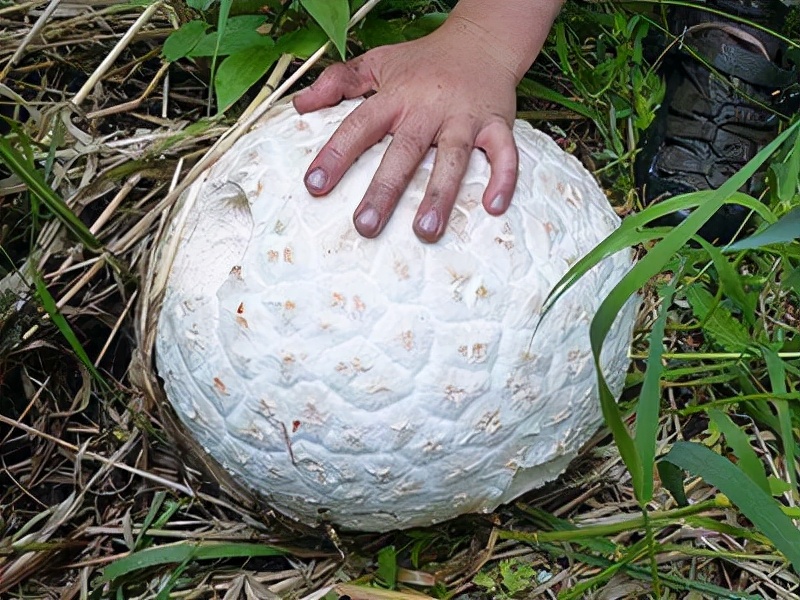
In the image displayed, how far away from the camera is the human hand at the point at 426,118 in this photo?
1.22 metres

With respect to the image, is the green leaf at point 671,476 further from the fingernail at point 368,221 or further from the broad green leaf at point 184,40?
the broad green leaf at point 184,40

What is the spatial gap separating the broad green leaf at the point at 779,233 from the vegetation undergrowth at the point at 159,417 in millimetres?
159

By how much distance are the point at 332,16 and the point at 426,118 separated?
208 millimetres

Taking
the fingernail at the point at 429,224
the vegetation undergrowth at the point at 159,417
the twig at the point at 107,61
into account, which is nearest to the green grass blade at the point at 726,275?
the vegetation undergrowth at the point at 159,417

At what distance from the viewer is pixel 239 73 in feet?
5.02

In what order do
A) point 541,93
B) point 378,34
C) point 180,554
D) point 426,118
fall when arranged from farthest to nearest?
point 541,93
point 378,34
point 180,554
point 426,118

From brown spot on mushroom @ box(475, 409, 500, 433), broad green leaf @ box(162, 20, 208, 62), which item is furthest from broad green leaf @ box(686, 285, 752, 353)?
broad green leaf @ box(162, 20, 208, 62)

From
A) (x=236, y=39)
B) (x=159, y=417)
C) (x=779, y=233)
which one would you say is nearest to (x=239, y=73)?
(x=236, y=39)

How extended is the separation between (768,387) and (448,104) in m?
0.85

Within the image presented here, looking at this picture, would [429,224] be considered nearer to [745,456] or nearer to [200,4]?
[745,456]

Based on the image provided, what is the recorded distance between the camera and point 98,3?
187 centimetres

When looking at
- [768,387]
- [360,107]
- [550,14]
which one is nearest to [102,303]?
[360,107]

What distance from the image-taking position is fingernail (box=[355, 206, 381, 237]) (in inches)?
46.6

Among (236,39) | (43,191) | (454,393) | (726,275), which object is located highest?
(236,39)
